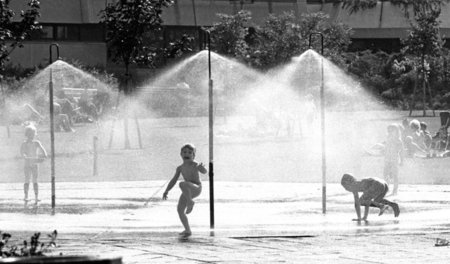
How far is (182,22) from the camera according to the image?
2699 inches

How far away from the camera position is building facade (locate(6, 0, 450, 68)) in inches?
2576

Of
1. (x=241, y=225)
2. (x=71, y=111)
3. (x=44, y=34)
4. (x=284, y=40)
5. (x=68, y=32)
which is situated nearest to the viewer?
(x=241, y=225)

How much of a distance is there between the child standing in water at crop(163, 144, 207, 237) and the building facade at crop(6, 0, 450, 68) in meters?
43.8

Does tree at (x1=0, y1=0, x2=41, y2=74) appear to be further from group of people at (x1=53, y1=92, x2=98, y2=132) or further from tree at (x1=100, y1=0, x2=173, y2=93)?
group of people at (x1=53, y1=92, x2=98, y2=132)

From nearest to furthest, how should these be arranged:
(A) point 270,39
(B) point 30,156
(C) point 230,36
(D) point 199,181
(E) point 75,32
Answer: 1. (D) point 199,181
2. (B) point 30,156
3. (A) point 270,39
4. (C) point 230,36
5. (E) point 75,32

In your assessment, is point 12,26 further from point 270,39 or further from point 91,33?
point 91,33

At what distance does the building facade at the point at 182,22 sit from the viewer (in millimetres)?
65438

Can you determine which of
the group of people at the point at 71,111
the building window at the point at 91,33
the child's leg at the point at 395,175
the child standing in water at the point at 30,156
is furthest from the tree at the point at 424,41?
the child standing in water at the point at 30,156

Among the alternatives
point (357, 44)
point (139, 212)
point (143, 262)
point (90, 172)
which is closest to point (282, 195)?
point (139, 212)

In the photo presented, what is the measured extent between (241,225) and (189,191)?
147cm

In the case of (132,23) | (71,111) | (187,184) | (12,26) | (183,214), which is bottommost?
(183,214)

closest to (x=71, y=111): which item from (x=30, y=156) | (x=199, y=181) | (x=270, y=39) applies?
(x=270, y=39)

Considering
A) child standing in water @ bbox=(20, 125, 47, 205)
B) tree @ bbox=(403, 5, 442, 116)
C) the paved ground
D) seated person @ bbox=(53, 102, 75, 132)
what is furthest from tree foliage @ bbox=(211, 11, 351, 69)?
child standing in water @ bbox=(20, 125, 47, 205)

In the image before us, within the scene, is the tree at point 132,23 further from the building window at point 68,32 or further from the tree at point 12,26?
the building window at point 68,32
